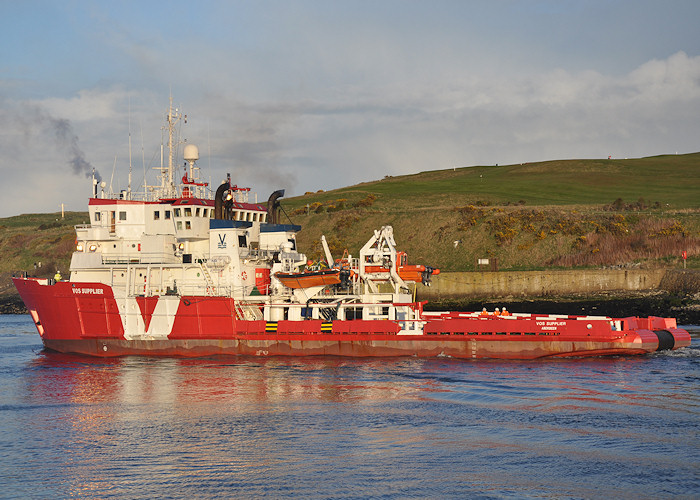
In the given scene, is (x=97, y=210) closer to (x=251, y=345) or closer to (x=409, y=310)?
(x=251, y=345)

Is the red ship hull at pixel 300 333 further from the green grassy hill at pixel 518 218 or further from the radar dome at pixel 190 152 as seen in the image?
the green grassy hill at pixel 518 218

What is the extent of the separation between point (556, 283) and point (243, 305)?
3234 centimetres

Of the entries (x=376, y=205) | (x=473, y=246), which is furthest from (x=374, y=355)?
(x=376, y=205)

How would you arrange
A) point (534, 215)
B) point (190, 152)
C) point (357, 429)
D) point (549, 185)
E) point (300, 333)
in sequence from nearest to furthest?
1. point (357, 429)
2. point (300, 333)
3. point (190, 152)
4. point (534, 215)
5. point (549, 185)

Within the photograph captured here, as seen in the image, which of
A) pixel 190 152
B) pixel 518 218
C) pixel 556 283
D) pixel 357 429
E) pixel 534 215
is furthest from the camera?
pixel 534 215

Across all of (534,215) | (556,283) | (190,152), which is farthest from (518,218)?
(190,152)

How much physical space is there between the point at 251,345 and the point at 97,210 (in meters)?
11.8

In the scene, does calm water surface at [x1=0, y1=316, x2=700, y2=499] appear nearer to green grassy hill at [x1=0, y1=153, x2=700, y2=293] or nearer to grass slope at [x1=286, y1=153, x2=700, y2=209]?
green grassy hill at [x1=0, y1=153, x2=700, y2=293]

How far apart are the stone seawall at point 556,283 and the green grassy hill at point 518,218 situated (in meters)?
5.19

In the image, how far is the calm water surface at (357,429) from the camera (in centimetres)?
1709

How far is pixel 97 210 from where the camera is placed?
128 ft

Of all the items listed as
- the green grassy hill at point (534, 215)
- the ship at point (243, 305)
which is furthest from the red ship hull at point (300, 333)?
the green grassy hill at point (534, 215)

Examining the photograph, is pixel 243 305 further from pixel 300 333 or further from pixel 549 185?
pixel 549 185

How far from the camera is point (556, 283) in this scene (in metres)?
59.5
